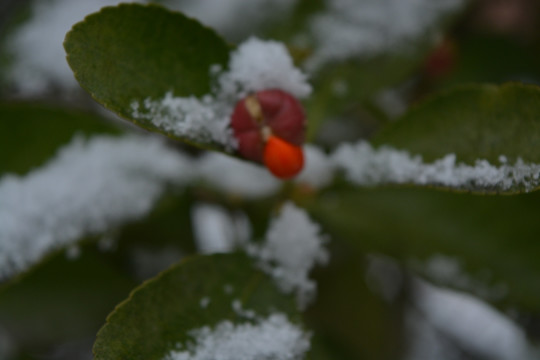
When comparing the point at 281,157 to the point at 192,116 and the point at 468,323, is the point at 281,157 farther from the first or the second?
the point at 468,323

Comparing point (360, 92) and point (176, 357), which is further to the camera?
point (360, 92)

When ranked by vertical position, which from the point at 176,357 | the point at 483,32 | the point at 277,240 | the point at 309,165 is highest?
the point at 483,32

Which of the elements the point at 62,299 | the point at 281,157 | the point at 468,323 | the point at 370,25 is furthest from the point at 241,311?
the point at 468,323

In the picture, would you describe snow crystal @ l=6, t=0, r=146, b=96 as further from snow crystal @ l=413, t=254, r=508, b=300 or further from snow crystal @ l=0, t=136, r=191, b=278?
snow crystal @ l=413, t=254, r=508, b=300

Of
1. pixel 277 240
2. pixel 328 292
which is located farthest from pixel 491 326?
pixel 277 240

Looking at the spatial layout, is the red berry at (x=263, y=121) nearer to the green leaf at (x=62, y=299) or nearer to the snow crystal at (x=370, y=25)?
the snow crystal at (x=370, y=25)

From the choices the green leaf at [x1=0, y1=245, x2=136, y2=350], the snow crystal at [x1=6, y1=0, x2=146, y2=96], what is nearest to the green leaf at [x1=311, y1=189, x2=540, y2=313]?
the green leaf at [x1=0, y1=245, x2=136, y2=350]

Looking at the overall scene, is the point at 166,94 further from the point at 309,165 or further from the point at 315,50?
the point at 315,50
